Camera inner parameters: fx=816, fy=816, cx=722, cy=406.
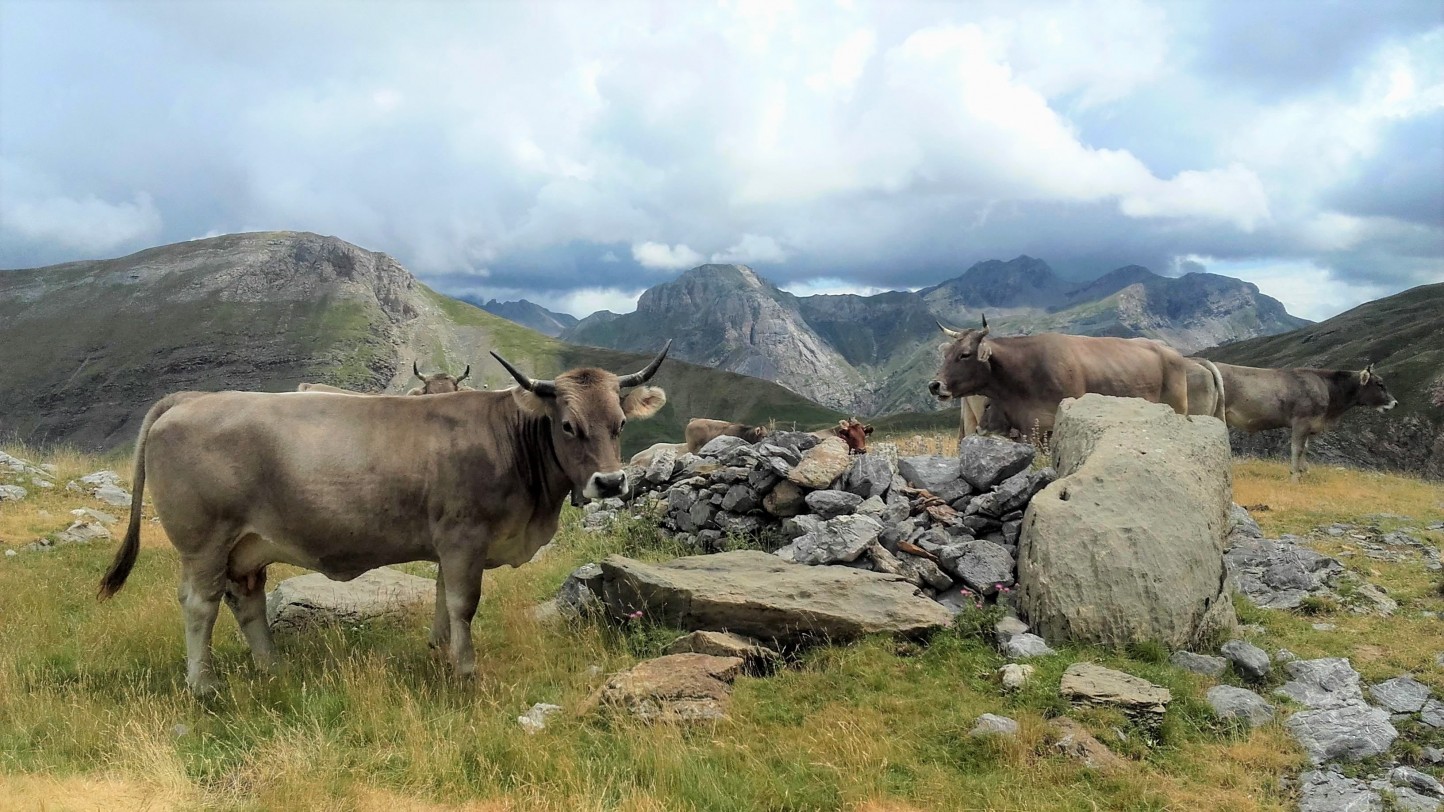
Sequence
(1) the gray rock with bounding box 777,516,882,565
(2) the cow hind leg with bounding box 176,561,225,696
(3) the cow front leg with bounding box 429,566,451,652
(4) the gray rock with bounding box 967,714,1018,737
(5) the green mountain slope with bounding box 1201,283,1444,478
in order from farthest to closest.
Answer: (5) the green mountain slope with bounding box 1201,283,1444,478 < (1) the gray rock with bounding box 777,516,882,565 < (3) the cow front leg with bounding box 429,566,451,652 < (2) the cow hind leg with bounding box 176,561,225,696 < (4) the gray rock with bounding box 967,714,1018,737

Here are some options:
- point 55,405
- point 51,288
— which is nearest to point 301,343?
point 55,405

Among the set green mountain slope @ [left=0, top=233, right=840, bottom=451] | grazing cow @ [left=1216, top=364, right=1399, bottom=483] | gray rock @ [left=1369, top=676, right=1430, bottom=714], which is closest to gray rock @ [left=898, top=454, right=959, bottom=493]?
gray rock @ [left=1369, top=676, right=1430, bottom=714]

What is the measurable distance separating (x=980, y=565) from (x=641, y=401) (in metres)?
4.45

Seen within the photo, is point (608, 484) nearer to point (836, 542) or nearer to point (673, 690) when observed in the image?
point (673, 690)

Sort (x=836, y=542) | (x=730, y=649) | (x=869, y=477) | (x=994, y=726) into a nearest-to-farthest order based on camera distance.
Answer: (x=994, y=726), (x=730, y=649), (x=836, y=542), (x=869, y=477)

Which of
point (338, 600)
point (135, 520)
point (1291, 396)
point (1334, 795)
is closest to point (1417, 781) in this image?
point (1334, 795)

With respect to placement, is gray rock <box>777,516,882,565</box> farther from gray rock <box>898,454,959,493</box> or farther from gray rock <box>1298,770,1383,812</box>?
gray rock <box>1298,770,1383,812</box>

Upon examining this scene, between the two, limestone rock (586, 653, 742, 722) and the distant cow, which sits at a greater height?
the distant cow

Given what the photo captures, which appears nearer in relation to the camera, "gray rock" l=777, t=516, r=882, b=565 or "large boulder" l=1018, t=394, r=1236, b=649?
"large boulder" l=1018, t=394, r=1236, b=649

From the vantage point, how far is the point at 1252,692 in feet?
23.8

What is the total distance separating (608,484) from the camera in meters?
7.78

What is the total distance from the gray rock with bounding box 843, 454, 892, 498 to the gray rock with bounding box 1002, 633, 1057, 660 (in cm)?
397

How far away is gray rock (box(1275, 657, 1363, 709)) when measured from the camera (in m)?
7.21

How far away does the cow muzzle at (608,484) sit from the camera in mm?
7746
